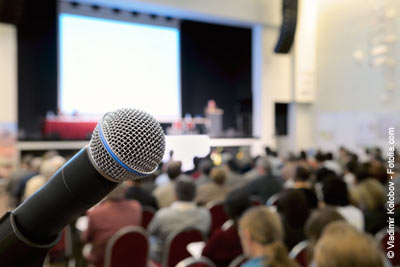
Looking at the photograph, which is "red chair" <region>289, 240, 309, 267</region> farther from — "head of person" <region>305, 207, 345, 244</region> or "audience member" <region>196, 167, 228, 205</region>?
"audience member" <region>196, 167, 228, 205</region>

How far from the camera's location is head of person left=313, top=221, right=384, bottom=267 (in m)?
1.08

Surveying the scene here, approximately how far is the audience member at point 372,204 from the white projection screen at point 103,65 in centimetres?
779

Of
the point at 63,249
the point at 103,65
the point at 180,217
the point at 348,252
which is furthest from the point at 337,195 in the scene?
the point at 103,65

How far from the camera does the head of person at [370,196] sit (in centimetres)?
270

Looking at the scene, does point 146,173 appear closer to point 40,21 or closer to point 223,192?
point 223,192

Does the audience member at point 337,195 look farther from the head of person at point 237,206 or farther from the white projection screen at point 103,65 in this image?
the white projection screen at point 103,65

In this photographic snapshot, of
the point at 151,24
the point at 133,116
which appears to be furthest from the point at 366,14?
the point at 151,24

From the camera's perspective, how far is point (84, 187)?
1.25 ft

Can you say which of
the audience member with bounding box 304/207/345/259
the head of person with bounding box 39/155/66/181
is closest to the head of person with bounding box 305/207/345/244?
the audience member with bounding box 304/207/345/259

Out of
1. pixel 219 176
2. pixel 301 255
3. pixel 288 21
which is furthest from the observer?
pixel 288 21

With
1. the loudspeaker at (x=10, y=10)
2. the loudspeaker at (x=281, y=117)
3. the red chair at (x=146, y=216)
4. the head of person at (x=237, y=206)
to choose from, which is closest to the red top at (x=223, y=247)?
the head of person at (x=237, y=206)

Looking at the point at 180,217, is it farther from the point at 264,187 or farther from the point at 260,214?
the point at 264,187

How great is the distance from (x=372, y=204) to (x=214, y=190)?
162cm

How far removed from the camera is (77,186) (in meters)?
0.38
